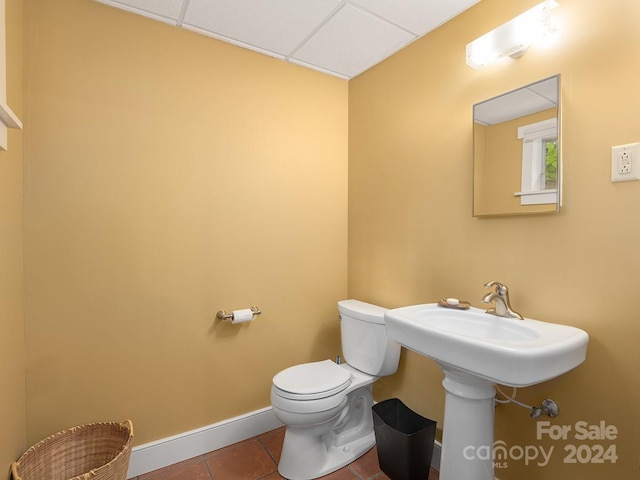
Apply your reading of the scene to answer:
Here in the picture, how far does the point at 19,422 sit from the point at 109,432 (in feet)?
1.13

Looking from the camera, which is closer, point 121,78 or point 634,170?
point 634,170

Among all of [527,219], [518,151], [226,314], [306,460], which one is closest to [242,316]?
[226,314]

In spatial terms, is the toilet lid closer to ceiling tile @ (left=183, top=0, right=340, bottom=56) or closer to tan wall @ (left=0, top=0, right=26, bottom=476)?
tan wall @ (left=0, top=0, right=26, bottom=476)

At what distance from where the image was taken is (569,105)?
1.24m

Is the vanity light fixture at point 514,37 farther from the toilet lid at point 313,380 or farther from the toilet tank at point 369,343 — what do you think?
the toilet lid at point 313,380

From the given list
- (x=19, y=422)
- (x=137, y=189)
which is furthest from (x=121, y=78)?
(x=19, y=422)

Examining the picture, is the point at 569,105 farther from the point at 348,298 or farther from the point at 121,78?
the point at 121,78

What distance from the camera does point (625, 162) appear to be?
1100mm

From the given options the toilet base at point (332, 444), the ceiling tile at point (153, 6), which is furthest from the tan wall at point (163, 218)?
the toilet base at point (332, 444)

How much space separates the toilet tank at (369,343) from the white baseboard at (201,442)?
0.47 meters

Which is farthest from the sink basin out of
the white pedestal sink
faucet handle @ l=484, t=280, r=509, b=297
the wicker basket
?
the wicker basket

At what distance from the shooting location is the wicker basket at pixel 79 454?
1309 mm

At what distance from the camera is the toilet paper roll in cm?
185

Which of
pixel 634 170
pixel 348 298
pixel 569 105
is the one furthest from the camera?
pixel 348 298
